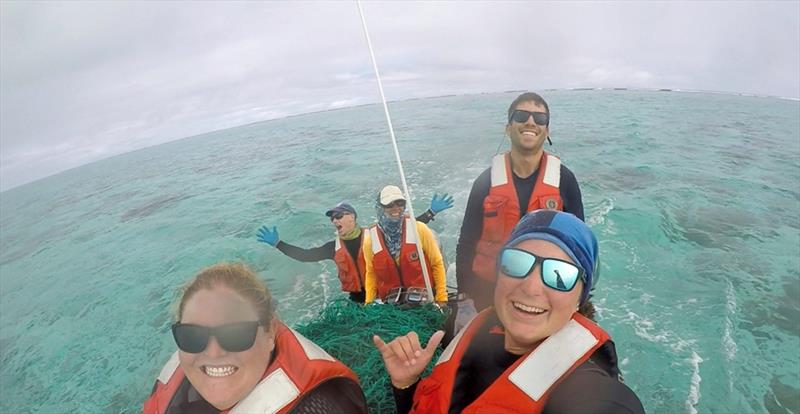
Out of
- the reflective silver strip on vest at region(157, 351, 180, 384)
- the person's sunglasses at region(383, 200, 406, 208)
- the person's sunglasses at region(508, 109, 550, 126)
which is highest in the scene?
the person's sunglasses at region(508, 109, 550, 126)

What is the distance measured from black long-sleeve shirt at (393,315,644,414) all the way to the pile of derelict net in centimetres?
56

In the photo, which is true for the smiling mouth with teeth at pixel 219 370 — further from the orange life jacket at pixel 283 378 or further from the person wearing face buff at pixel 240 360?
the orange life jacket at pixel 283 378

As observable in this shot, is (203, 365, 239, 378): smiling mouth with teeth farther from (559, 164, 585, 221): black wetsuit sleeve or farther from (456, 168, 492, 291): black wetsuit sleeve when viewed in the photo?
(559, 164, 585, 221): black wetsuit sleeve

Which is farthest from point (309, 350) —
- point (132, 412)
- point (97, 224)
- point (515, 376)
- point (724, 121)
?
point (724, 121)

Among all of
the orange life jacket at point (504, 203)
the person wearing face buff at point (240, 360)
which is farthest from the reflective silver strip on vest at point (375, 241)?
the person wearing face buff at point (240, 360)

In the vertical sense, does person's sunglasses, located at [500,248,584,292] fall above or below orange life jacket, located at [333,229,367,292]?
above

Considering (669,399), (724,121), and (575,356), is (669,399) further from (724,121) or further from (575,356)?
(724,121)

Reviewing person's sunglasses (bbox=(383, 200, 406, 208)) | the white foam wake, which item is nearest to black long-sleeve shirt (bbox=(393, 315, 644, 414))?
person's sunglasses (bbox=(383, 200, 406, 208))

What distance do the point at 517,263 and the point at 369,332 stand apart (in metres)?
1.76

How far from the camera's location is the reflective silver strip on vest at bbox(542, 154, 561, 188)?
307 centimetres

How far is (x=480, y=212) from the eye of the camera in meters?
3.25

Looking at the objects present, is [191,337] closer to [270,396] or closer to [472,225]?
[270,396]

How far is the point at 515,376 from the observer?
4.81 feet

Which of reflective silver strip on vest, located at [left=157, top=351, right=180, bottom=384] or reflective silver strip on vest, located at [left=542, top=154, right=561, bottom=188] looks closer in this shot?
reflective silver strip on vest, located at [left=157, top=351, right=180, bottom=384]
